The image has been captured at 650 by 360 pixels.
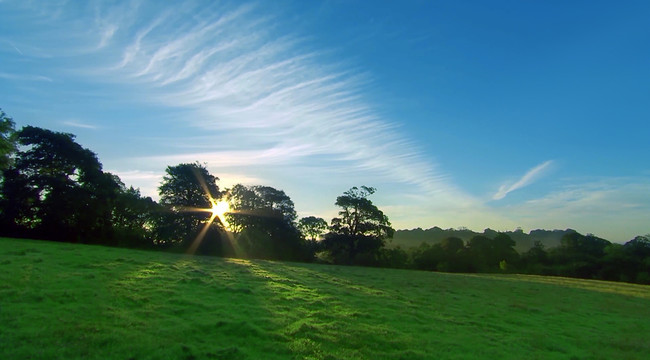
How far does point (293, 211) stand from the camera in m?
56.8

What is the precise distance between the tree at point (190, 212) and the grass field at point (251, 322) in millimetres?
28282

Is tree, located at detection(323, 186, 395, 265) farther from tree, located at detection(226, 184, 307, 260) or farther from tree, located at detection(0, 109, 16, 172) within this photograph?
tree, located at detection(0, 109, 16, 172)

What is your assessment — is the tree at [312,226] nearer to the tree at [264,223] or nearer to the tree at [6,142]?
the tree at [264,223]

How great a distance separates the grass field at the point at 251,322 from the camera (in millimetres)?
6898

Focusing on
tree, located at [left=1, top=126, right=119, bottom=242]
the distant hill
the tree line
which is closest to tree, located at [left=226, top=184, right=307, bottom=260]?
the tree line

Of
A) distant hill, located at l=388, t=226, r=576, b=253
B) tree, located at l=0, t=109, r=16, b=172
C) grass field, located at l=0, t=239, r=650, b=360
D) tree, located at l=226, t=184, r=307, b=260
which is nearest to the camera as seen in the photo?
grass field, located at l=0, t=239, r=650, b=360

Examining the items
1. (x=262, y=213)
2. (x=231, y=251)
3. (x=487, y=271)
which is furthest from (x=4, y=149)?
(x=487, y=271)

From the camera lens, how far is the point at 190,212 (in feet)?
156

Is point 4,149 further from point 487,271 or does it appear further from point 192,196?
point 487,271

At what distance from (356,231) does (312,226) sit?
23.6 feet

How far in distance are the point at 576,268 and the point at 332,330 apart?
57.6 meters

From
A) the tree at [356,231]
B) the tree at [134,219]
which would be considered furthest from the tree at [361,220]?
the tree at [134,219]

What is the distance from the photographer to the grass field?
6.90 m

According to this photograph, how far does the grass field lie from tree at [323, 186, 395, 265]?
37.1 m
